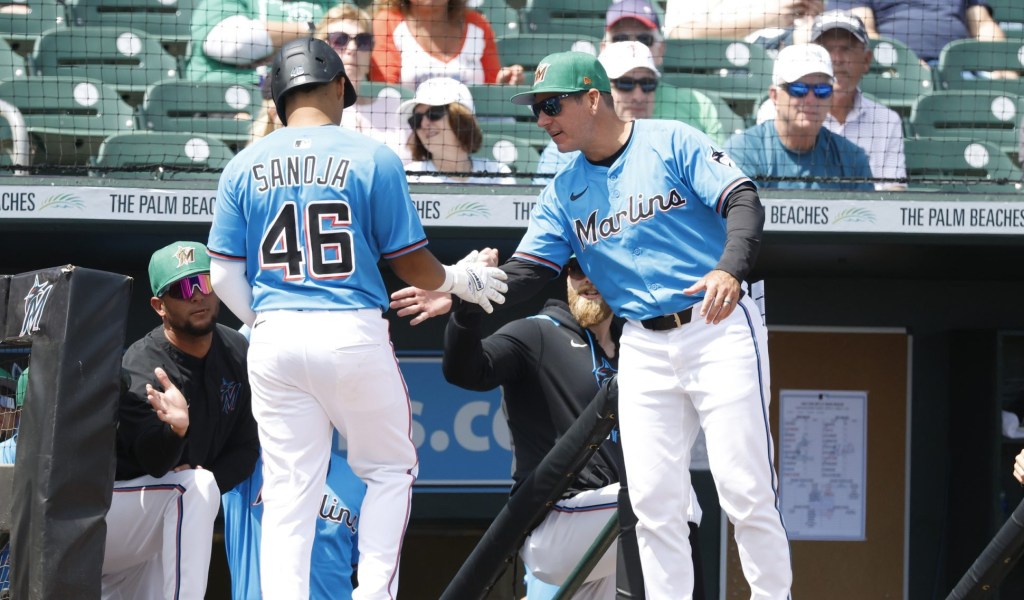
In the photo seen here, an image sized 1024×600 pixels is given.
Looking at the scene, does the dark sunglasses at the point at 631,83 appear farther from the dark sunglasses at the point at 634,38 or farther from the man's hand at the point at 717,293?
the man's hand at the point at 717,293

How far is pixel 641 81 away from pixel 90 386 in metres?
3.08

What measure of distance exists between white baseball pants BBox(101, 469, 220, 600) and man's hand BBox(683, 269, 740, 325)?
5.52ft

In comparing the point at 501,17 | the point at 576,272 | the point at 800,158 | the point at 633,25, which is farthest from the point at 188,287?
the point at 501,17

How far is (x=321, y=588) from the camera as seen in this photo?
14.4 ft

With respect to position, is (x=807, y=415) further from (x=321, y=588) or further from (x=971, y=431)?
(x=321, y=588)

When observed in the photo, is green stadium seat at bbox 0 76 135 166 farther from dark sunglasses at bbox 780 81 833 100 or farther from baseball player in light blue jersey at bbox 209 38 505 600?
dark sunglasses at bbox 780 81 833 100

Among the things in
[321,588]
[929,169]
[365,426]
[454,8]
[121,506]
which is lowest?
[321,588]

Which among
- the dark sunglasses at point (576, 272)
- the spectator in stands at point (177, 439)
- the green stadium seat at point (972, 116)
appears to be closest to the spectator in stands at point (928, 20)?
the green stadium seat at point (972, 116)

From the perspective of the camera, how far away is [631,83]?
5617 mm

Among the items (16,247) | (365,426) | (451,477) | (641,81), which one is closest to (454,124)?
(641,81)

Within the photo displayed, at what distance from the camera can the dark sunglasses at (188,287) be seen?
13.3ft

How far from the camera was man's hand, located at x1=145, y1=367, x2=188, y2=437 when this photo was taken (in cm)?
380

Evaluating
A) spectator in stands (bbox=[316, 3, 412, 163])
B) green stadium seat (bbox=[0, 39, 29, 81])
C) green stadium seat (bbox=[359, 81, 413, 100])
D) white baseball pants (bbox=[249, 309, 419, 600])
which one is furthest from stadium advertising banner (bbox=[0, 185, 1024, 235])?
white baseball pants (bbox=[249, 309, 419, 600])

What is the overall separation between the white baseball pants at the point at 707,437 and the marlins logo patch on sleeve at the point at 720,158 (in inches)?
15.1
